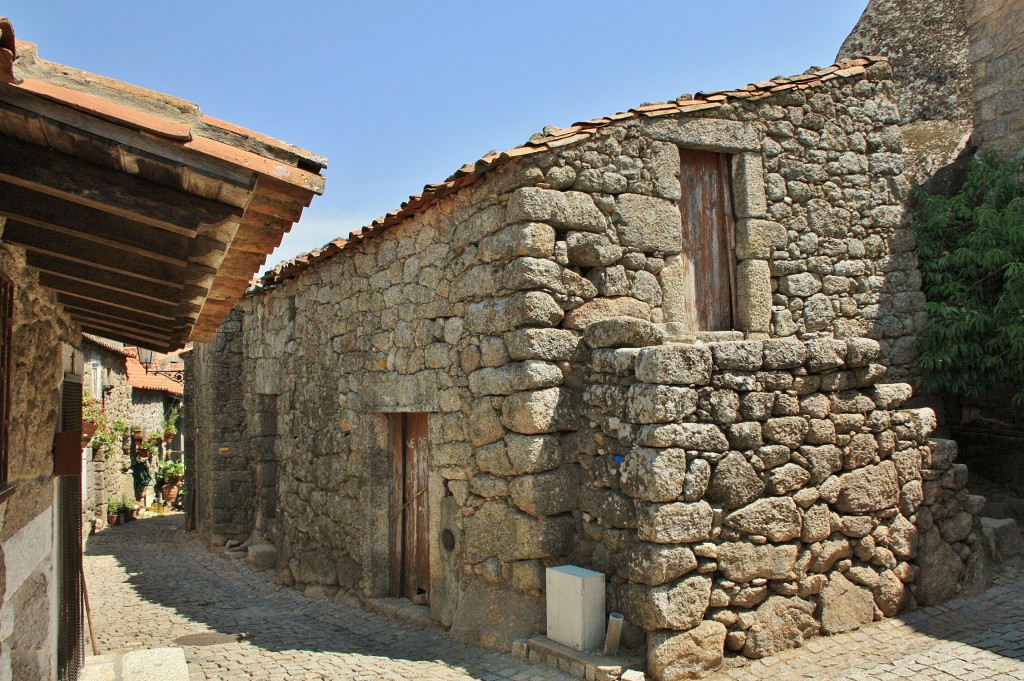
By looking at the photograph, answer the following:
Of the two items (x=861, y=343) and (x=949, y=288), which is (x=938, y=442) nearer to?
(x=861, y=343)

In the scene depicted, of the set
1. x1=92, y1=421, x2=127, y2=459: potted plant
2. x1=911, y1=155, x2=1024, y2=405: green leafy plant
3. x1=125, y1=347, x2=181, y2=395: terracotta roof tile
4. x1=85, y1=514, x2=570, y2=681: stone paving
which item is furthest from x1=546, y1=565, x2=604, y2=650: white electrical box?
x1=125, y1=347, x2=181, y2=395: terracotta roof tile

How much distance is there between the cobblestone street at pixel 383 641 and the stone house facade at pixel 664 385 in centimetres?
18

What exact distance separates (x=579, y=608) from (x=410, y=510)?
258cm

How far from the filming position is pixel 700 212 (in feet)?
19.7

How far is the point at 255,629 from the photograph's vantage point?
6.62 metres

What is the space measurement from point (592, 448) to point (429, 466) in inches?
63.1

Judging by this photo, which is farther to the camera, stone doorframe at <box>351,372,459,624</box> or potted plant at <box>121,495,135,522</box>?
potted plant at <box>121,495,135,522</box>

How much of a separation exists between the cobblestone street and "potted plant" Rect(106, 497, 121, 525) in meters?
6.56

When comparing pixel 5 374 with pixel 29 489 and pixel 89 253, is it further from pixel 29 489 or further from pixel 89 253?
pixel 29 489

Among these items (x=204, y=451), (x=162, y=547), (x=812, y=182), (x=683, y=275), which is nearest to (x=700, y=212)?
(x=683, y=275)

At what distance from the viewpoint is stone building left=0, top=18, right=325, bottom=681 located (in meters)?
1.95

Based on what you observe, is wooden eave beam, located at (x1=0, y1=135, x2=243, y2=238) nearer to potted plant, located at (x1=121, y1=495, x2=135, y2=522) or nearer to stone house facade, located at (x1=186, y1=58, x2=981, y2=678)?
stone house facade, located at (x1=186, y1=58, x2=981, y2=678)

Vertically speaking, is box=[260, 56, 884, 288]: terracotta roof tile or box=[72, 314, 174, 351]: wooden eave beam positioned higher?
box=[260, 56, 884, 288]: terracotta roof tile

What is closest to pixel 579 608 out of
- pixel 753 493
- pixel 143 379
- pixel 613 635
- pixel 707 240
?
pixel 613 635
